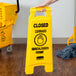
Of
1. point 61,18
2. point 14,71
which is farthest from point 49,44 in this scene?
point 61,18

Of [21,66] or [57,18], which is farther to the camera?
[57,18]

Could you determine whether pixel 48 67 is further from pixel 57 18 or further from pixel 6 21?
pixel 57 18

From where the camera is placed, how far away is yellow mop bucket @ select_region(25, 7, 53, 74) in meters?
1.96

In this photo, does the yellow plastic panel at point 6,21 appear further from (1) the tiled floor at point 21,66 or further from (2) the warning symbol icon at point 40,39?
(2) the warning symbol icon at point 40,39

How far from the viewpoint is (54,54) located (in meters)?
2.75

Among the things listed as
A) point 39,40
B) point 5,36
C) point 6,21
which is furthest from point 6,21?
point 39,40

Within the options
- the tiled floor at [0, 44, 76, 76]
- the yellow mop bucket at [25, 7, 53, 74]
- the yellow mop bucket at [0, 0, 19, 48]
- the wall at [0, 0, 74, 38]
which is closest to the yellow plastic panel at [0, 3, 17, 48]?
the yellow mop bucket at [0, 0, 19, 48]

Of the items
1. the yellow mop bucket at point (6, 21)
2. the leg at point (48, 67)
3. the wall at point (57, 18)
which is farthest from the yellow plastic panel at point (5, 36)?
the leg at point (48, 67)

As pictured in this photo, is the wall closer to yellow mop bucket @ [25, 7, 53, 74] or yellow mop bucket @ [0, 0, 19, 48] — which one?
yellow mop bucket @ [0, 0, 19, 48]

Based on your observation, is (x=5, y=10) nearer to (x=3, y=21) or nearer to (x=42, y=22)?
(x=3, y=21)

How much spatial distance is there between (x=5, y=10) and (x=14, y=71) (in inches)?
35.0

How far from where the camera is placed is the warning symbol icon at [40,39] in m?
1.98

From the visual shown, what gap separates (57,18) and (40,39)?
1235 mm

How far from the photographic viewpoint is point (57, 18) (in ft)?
10.3
